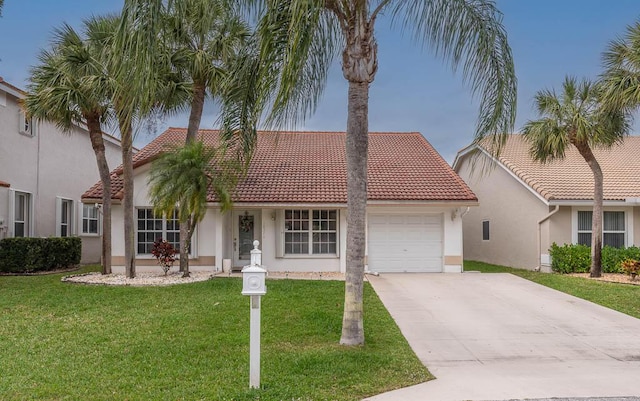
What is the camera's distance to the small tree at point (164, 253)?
15.5m

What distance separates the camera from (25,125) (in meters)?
18.5

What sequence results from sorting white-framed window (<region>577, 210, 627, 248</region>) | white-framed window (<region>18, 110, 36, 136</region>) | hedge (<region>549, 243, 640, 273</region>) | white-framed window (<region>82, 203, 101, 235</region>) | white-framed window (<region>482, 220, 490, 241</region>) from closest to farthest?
hedge (<region>549, 243, 640, 273</region>) → white-framed window (<region>577, 210, 627, 248</region>) → white-framed window (<region>18, 110, 36, 136</region>) → white-framed window (<region>482, 220, 490, 241</region>) → white-framed window (<region>82, 203, 101, 235</region>)

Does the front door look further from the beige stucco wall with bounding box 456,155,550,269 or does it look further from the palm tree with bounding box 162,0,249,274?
the beige stucco wall with bounding box 456,155,550,269

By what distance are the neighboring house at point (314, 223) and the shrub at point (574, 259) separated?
3480mm

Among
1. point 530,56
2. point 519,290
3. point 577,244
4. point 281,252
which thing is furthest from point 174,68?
point 577,244

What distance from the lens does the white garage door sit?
17.5 m

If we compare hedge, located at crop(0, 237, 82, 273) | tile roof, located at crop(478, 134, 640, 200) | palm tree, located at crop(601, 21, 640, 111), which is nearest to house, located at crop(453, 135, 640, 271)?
tile roof, located at crop(478, 134, 640, 200)

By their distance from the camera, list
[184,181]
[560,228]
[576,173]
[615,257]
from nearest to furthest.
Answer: [184,181]
[615,257]
[560,228]
[576,173]

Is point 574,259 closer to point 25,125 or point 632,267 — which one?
point 632,267

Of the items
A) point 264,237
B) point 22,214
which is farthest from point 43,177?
point 264,237

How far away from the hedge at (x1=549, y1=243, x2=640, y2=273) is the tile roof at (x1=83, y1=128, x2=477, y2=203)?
3751 millimetres

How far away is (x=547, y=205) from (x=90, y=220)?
63.7 feet

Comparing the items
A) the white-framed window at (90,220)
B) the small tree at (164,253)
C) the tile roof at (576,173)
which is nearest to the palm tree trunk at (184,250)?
the small tree at (164,253)

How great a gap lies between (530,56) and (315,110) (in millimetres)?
3901
